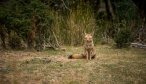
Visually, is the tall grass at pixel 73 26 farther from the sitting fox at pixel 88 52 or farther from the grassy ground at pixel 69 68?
the sitting fox at pixel 88 52

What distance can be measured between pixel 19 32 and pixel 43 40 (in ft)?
2.86

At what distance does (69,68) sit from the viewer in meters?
8.79

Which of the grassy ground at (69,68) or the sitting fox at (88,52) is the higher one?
the sitting fox at (88,52)

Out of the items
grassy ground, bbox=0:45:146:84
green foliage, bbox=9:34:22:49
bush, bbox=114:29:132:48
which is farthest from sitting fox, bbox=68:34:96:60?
green foliage, bbox=9:34:22:49

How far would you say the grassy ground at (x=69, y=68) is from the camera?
7793mm

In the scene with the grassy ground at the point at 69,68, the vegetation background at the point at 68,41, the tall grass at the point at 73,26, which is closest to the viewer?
the grassy ground at the point at 69,68

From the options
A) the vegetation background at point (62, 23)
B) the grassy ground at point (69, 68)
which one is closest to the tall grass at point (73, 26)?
the vegetation background at point (62, 23)

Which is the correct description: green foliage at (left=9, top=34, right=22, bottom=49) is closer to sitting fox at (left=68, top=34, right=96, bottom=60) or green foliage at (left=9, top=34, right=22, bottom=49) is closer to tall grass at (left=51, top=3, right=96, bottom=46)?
tall grass at (left=51, top=3, right=96, bottom=46)

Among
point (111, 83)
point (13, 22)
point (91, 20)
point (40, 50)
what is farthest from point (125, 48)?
point (111, 83)

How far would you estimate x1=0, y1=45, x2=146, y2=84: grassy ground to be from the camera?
25.6 feet

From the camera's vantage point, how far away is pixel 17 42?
12.0m

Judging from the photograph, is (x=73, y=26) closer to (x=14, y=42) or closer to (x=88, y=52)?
(x=14, y=42)

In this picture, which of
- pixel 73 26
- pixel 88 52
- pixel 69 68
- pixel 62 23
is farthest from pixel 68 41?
pixel 69 68

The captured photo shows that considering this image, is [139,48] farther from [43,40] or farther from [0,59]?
[0,59]
